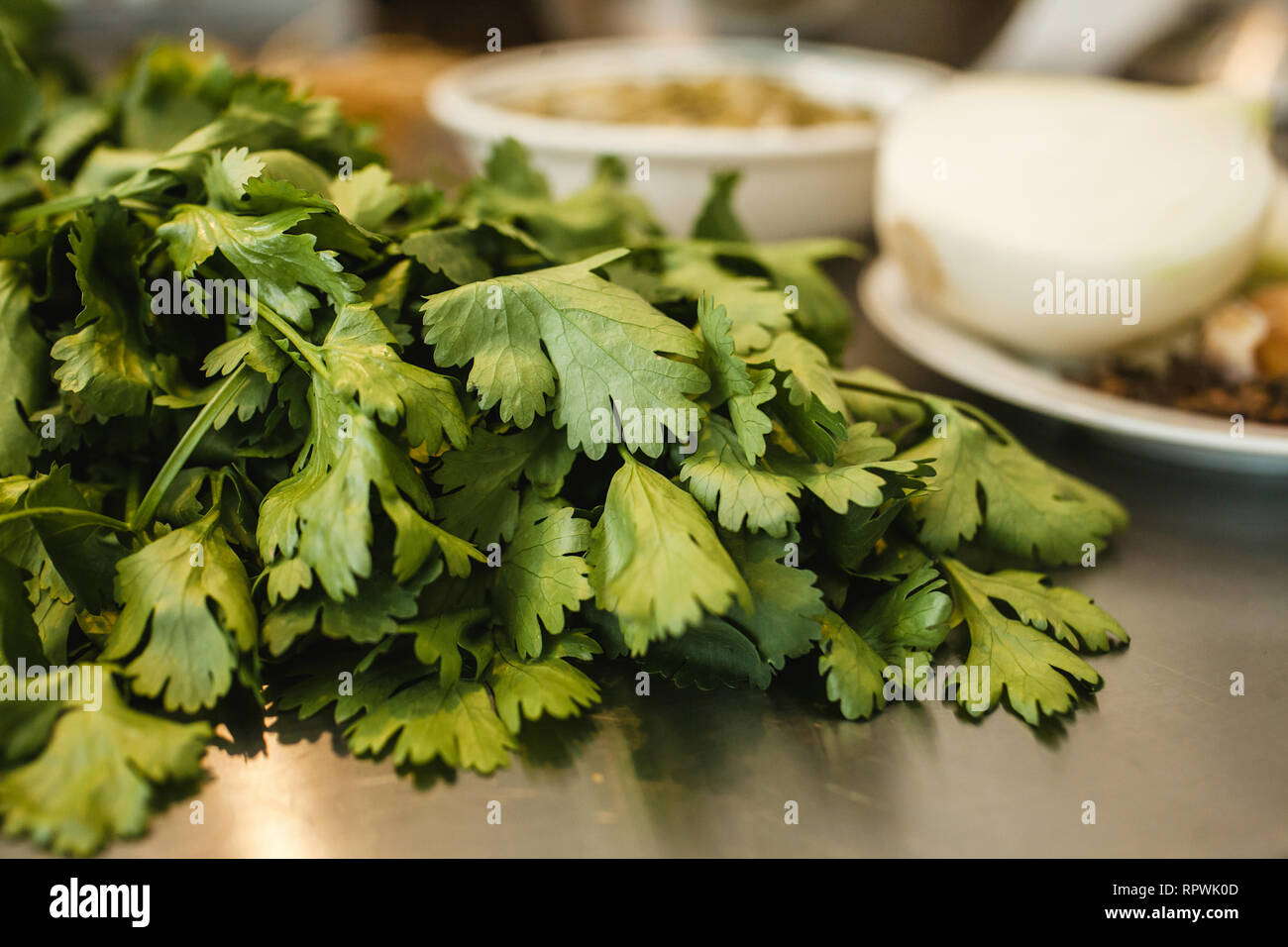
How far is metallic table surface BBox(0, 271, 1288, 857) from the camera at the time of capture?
546mm

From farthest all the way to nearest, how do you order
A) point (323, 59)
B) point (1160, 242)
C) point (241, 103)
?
point (323, 59) < point (1160, 242) < point (241, 103)

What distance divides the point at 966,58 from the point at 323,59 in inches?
64.1

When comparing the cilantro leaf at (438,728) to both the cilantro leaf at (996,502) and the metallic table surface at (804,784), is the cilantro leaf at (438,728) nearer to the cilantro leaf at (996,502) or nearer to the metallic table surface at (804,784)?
the metallic table surface at (804,784)

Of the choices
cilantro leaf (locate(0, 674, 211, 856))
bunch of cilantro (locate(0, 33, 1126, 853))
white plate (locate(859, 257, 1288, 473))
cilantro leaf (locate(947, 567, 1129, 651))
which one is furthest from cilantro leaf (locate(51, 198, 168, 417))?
white plate (locate(859, 257, 1288, 473))

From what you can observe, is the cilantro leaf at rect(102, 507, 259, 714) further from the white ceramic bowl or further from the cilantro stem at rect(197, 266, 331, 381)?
the white ceramic bowl

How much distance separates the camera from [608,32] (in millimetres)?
2541

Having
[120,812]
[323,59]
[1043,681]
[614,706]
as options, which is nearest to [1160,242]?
[1043,681]

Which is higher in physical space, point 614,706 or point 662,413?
point 662,413

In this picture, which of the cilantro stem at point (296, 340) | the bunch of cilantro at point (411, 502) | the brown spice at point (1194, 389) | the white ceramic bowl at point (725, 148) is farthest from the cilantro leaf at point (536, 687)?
the white ceramic bowl at point (725, 148)

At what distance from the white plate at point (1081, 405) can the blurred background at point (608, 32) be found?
1.26 feet

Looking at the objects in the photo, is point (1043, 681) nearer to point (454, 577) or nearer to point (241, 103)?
point (454, 577)

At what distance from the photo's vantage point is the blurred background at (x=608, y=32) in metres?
1.50

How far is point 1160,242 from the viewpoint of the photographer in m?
0.99

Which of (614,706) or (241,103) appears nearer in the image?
(614,706)
